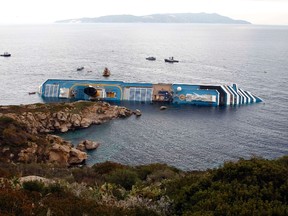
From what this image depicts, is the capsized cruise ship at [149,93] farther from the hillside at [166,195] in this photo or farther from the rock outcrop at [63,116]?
the hillside at [166,195]

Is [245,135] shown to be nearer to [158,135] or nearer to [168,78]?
[158,135]

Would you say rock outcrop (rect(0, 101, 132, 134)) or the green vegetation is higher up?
the green vegetation

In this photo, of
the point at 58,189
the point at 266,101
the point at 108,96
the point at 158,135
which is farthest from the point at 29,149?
the point at 266,101

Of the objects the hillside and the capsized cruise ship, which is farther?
the capsized cruise ship

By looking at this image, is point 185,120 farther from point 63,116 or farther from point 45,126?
point 45,126

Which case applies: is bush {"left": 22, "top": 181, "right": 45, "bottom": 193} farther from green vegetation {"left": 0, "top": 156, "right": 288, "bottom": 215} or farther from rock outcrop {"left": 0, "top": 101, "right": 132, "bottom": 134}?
rock outcrop {"left": 0, "top": 101, "right": 132, "bottom": 134}

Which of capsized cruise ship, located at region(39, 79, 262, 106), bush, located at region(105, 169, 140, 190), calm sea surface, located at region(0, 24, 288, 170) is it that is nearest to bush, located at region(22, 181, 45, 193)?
bush, located at region(105, 169, 140, 190)

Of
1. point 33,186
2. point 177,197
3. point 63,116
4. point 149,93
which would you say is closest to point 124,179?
point 177,197
